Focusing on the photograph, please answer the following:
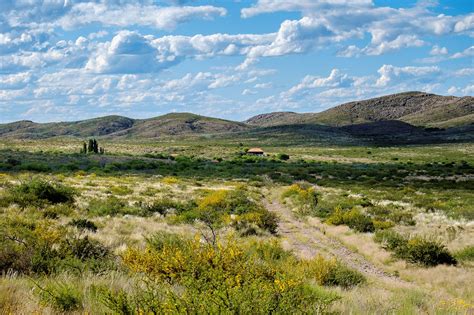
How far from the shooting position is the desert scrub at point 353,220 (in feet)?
68.8

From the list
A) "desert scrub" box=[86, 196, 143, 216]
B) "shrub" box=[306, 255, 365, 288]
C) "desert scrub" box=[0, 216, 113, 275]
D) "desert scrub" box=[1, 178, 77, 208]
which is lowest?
"shrub" box=[306, 255, 365, 288]

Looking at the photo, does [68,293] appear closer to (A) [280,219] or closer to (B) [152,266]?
(B) [152,266]

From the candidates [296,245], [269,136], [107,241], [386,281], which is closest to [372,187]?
[296,245]

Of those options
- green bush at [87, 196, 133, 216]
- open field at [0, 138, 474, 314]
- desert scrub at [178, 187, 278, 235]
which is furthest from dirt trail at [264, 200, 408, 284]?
green bush at [87, 196, 133, 216]

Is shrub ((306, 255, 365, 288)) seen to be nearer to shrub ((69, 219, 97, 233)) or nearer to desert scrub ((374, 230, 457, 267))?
desert scrub ((374, 230, 457, 267))

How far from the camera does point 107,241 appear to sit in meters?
13.3

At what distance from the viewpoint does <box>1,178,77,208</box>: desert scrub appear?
1989cm

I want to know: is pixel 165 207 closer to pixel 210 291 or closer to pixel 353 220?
Result: pixel 353 220

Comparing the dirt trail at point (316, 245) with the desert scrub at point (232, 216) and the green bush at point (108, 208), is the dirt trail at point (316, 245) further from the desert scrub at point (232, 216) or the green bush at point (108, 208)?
the green bush at point (108, 208)

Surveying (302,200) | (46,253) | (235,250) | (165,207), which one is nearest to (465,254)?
(235,250)

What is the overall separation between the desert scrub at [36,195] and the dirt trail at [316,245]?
10999 millimetres

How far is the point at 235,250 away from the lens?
340 inches

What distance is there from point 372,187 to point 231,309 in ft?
121

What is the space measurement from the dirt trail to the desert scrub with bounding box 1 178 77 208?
1100 cm
